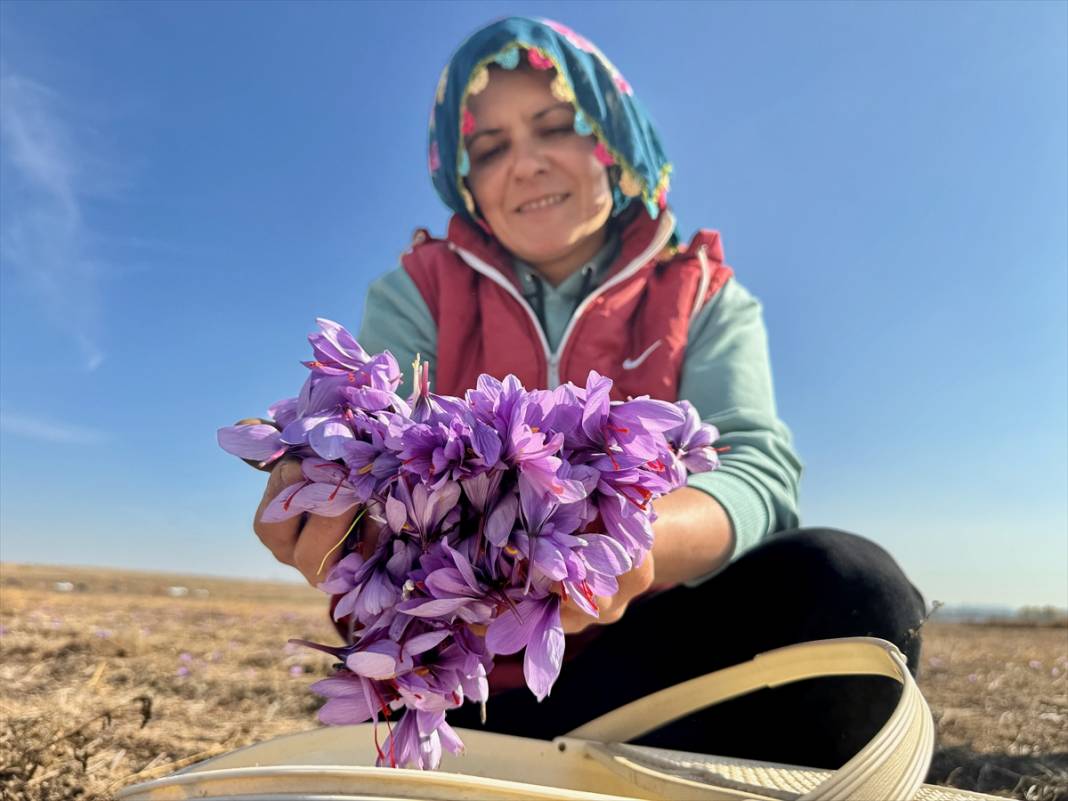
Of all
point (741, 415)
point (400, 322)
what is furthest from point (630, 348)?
point (400, 322)

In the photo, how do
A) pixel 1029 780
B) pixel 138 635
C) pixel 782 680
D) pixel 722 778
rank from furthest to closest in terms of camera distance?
pixel 138 635 → pixel 1029 780 → pixel 782 680 → pixel 722 778

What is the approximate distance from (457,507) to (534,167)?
1316 mm

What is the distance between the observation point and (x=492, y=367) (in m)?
1.83

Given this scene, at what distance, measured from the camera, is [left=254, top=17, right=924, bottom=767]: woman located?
4.20ft

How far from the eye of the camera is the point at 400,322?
1.95 metres

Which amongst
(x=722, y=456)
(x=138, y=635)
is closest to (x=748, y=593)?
(x=722, y=456)

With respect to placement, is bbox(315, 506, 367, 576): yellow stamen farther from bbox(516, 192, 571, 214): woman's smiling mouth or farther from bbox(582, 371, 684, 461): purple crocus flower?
bbox(516, 192, 571, 214): woman's smiling mouth

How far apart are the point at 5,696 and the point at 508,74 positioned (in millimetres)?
2225

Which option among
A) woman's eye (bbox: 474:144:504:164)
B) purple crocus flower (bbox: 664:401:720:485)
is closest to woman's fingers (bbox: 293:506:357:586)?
purple crocus flower (bbox: 664:401:720:485)

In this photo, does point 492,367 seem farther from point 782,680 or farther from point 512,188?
point 782,680

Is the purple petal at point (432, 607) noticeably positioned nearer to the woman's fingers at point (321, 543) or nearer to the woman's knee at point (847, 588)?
the woman's fingers at point (321, 543)

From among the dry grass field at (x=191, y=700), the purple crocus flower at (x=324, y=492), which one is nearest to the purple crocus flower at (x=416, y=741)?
the purple crocus flower at (x=324, y=492)

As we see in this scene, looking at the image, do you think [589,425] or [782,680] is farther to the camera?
[782,680]

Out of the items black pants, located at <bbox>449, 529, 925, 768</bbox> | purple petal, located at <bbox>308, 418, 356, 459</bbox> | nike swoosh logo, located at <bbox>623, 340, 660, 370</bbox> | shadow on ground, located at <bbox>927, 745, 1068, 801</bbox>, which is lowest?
shadow on ground, located at <bbox>927, 745, 1068, 801</bbox>
